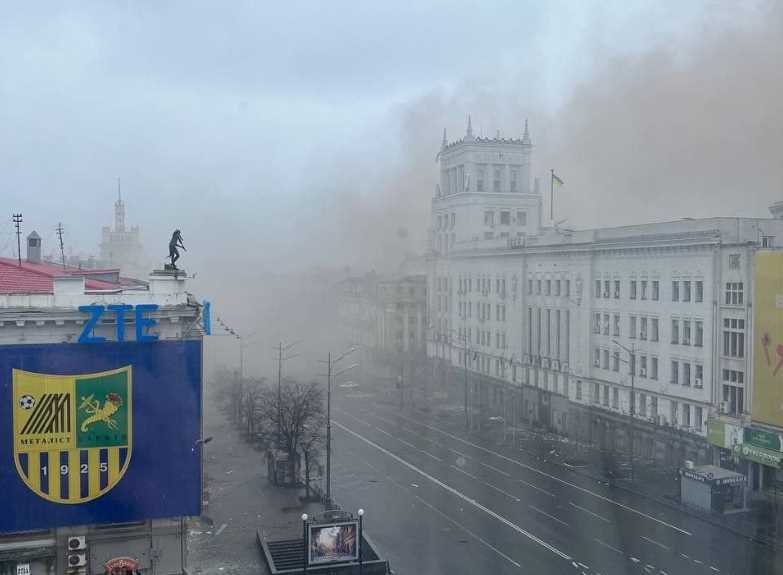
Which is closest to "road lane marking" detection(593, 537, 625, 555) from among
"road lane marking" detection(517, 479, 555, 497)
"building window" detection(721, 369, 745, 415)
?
"road lane marking" detection(517, 479, 555, 497)

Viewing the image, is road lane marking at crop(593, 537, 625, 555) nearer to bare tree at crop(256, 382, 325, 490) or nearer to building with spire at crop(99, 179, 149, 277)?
bare tree at crop(256, 382, 325, 490)

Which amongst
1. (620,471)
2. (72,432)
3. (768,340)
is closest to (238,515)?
(72,432)

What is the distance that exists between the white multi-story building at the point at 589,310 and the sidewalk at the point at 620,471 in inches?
47.7

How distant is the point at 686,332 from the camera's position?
30375 millimetres

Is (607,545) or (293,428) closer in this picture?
(607,545)

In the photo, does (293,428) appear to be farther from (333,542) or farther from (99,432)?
(99,432)

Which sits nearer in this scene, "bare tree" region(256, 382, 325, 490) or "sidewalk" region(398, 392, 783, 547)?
"sidewalk" region(398, 392, 783, 547)

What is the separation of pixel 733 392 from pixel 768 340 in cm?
266

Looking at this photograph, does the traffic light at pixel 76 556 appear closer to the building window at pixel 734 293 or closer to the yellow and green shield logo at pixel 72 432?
the yellow and green shield logo at pixel 72 432

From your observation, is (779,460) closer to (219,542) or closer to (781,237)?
(781,237)

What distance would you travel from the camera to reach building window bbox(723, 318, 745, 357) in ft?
90.3

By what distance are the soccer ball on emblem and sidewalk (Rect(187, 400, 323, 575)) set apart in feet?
20.0

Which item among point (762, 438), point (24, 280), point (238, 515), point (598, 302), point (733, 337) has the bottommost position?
point (238, 515)

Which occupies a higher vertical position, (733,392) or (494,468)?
(733,392)
